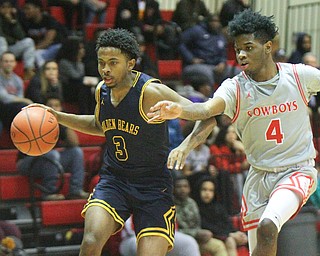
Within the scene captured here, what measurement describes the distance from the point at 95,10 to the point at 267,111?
18.2 ft

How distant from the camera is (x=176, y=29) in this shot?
11.1 m

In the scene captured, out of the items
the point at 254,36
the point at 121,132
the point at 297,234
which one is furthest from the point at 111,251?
the point at 254,36

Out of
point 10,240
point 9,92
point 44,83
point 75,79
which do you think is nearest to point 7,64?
point 9,92

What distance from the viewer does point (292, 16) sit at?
12891 millimetres

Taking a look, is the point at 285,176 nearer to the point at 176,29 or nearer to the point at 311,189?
the point at 311,189

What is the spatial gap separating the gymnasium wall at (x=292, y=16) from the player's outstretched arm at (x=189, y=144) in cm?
725

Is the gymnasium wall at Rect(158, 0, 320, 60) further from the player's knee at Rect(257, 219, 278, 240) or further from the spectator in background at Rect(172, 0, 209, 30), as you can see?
the player's knee at Rect(257, 219, 278, 240)

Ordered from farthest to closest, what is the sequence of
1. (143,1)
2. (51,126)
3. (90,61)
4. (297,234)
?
(143,1) → (90,61) → (297,234) → (51,126)

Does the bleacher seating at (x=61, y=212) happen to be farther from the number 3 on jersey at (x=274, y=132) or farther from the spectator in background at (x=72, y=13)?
the spectator in background at (x=72, y=13)

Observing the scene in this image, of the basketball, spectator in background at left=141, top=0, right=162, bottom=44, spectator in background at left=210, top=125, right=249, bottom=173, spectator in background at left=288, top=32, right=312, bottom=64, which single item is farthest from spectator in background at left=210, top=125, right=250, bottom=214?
the basketball

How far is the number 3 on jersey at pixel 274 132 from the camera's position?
5715mm

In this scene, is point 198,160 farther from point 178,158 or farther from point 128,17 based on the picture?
point 178,158

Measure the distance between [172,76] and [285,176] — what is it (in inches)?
222

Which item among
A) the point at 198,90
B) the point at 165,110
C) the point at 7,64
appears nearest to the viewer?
the point at 165,110
